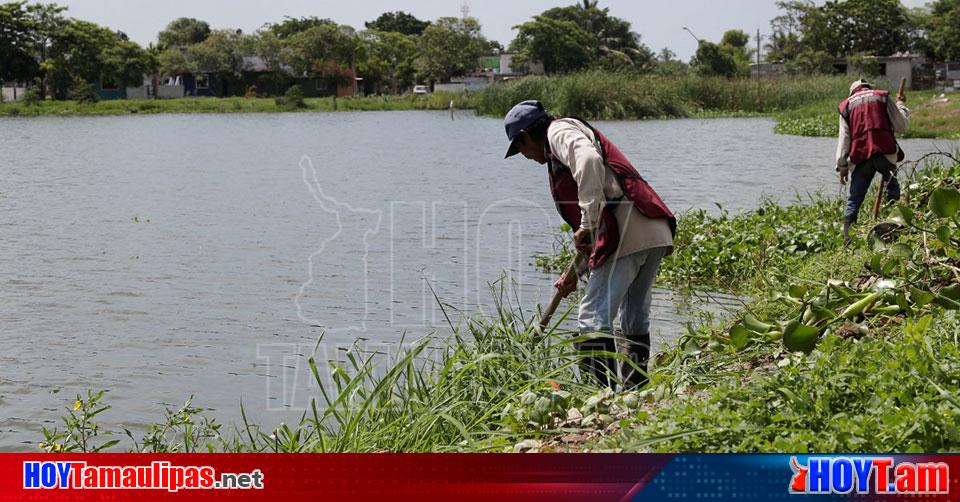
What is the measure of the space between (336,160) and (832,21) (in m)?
75.1

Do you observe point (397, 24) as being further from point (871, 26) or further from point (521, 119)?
point (521, 119)

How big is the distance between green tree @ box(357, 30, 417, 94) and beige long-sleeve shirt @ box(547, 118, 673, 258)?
106 meters

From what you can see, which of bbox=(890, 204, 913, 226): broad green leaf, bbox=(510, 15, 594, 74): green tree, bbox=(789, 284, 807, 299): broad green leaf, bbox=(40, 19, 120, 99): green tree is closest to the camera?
bbox=(789, 284, 807, 299): broad green leaf

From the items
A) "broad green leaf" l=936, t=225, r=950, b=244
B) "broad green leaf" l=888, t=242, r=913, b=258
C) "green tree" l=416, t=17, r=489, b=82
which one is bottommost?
"broad green leaf" l=888, t=242, r=913, b=258

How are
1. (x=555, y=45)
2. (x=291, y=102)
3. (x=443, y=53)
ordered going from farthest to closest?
1. (x=443, y=53)
2. (x=555, y=45)
3. (x=291, y=102)

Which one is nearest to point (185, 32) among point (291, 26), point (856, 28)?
point (291, 26)

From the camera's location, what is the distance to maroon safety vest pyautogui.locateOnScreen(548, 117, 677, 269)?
585 cm

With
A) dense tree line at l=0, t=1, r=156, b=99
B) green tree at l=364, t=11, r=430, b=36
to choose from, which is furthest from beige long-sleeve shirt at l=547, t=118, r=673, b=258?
green tree at l=364, t=11, r=430, b=36

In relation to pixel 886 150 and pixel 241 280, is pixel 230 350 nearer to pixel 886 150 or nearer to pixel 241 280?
pixel 241 280

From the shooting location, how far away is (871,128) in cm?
1032

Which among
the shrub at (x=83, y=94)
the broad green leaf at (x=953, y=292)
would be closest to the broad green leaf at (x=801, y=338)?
the broad green leaf at (x=953, y=292)

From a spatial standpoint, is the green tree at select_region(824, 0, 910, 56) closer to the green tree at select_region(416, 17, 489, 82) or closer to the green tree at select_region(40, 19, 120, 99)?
the green tree at select_region(416, 17, 489, 82)

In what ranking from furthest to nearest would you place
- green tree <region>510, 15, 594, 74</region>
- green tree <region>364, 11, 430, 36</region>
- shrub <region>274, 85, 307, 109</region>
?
green tree <region>364, 11, 430, 36</region> < green tree <region>510, 15, 594, 74</region> < shrub <region>274, 85, 307, 109</region>

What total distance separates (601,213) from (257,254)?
9.80 m
